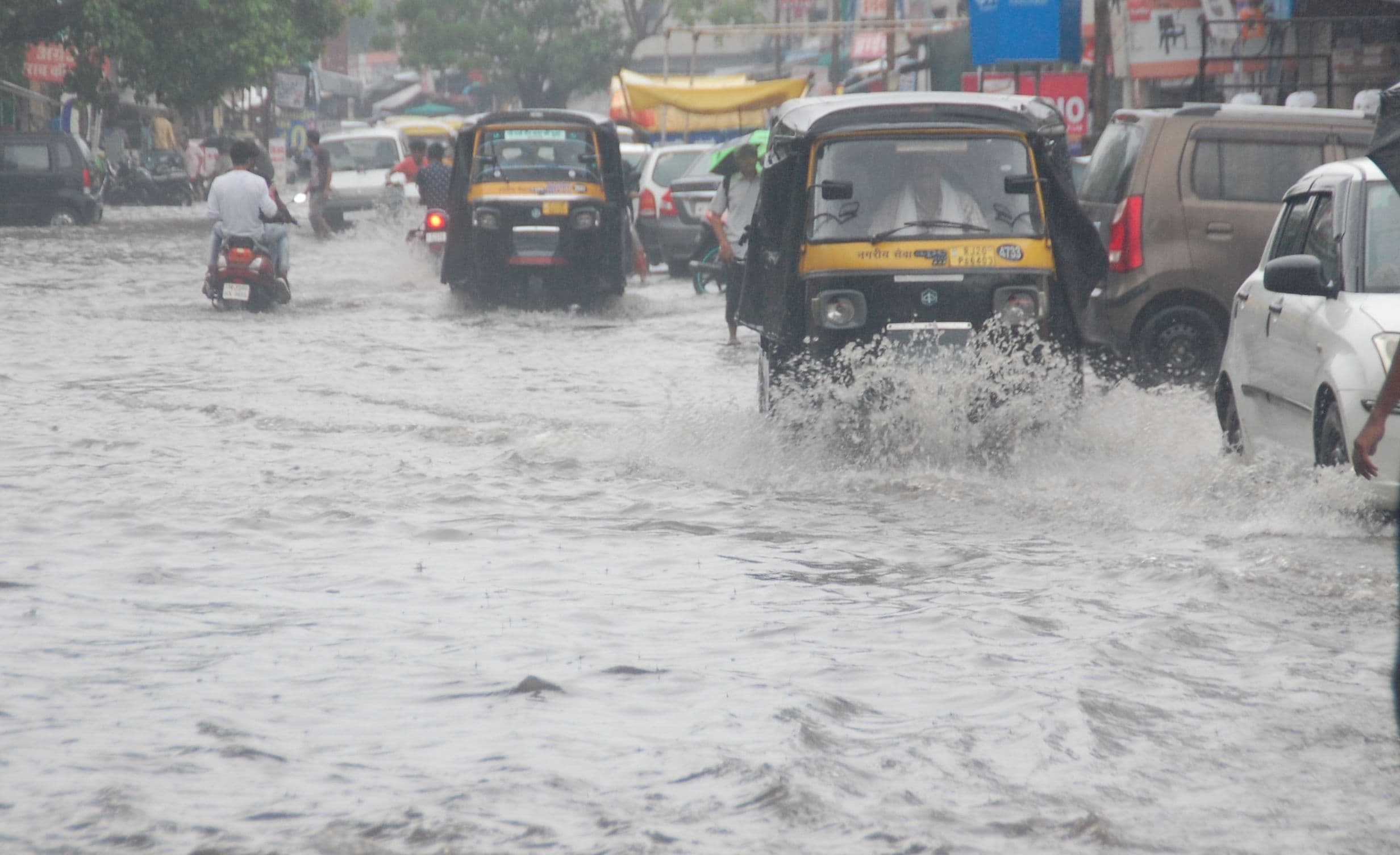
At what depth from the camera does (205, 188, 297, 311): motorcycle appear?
18031 mm

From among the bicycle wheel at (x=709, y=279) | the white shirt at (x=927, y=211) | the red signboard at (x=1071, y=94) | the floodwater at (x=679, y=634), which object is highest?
the red signboard at (x=1071, y=94)

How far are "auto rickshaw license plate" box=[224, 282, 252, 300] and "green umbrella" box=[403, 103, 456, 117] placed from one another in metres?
57.6

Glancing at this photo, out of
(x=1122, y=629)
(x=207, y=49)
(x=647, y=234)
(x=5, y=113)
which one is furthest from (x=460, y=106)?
(x=1122, y=629)

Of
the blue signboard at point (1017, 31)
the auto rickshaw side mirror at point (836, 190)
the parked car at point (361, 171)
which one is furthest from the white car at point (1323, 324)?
the parked car at point (361, 171)

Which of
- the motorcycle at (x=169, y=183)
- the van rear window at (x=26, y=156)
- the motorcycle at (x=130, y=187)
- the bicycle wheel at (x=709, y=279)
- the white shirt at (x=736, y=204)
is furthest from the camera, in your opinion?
the motorcycle at (x=169, y=183)

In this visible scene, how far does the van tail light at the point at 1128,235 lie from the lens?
11594mm

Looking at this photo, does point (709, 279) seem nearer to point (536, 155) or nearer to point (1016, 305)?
Result: point (536, 155)

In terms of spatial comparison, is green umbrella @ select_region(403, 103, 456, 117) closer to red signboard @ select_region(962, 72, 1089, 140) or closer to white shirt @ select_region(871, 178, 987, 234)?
red signboard @ select_region(962, 72, 1089, 140)

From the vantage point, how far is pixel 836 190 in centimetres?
929

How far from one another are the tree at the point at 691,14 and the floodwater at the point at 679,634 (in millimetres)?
62582

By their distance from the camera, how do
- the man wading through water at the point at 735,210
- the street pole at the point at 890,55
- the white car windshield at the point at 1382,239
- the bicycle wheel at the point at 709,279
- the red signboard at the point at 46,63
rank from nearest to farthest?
1. the white car windshield at the point at 1382,239
2. the man wading through water at the point at 735,210
3. the bicycle wheel at the point at 709,279
4. the street pole at the point at 890,55
5. the red signboard at the point at 46,63

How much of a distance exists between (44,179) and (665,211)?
49.6 ft

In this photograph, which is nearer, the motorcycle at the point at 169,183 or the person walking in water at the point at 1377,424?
the person walking in water at the point at 1377,424

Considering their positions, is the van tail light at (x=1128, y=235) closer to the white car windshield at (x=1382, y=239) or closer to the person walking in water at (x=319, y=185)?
the white car windshield at (x=1382, y=239)
